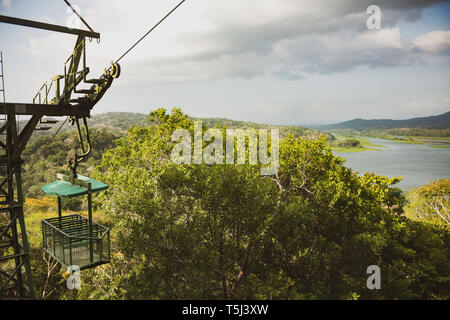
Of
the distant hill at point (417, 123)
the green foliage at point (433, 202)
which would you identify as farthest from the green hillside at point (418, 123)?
the green foliage at point (433, 202)

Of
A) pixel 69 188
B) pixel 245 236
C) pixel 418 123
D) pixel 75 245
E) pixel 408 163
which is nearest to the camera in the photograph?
pixel 69 188

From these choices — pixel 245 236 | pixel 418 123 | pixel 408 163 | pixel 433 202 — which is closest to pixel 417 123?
pixel 418 123

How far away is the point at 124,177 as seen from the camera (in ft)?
37.2

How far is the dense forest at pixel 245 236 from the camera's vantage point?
29.2 ft

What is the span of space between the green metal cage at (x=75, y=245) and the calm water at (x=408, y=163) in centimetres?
→ 4290

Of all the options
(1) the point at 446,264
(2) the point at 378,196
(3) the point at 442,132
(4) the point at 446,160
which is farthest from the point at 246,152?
(3) the point at 442,132

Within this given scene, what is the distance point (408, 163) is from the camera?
249 feet

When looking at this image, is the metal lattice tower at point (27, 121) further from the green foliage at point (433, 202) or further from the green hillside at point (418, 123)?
the green hillside at point (418, 123)

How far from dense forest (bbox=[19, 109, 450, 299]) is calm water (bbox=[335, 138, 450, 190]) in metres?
35.3

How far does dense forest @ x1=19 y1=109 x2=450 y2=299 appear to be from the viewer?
891 cm

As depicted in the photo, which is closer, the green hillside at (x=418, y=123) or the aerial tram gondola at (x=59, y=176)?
the aerial tram gondola at (x=59, y=176)

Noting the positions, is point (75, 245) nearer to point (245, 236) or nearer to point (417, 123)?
point (245, 236)

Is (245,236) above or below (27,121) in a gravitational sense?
below

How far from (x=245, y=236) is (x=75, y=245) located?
18.4 ft
